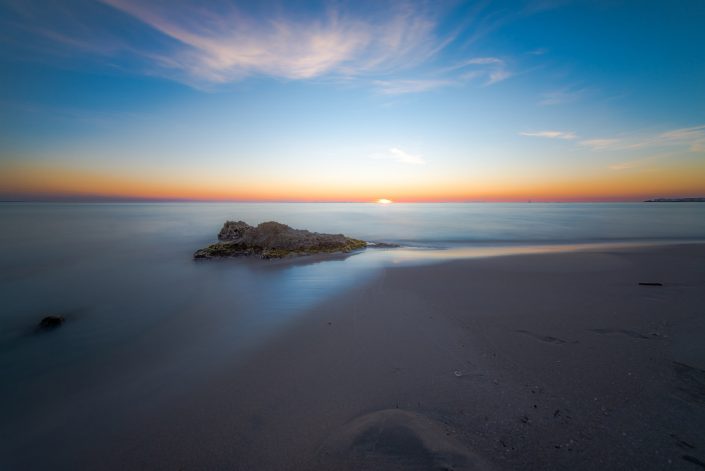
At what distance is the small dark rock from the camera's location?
6898 mm

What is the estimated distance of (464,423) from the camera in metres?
3.39

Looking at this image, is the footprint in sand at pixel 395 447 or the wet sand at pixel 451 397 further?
the wet sand at pixel 451 397

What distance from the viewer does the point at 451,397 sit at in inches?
153

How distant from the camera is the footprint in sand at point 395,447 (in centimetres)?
284

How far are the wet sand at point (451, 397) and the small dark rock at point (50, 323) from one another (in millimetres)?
5051

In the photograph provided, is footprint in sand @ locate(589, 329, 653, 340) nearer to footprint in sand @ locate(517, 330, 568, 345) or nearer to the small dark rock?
footprint in sand @ locate(517, 330, 568, 345)

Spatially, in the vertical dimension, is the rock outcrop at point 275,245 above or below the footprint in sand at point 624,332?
above

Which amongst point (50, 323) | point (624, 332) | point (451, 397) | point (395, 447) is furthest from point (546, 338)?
point (50, 323)

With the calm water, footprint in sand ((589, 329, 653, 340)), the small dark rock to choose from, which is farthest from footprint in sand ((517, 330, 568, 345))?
the small dark rock

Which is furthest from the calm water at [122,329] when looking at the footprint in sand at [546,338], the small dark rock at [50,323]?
the footprint in sand at [546,338]

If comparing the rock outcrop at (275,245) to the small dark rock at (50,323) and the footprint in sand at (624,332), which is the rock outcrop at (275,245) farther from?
the footprint in sand at (624,332)

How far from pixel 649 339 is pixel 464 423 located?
14.9 feet

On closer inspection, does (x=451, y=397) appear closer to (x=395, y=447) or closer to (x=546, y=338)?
(x=395, y=447)

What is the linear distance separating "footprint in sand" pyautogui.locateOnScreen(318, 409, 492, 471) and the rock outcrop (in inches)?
470
